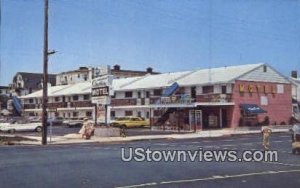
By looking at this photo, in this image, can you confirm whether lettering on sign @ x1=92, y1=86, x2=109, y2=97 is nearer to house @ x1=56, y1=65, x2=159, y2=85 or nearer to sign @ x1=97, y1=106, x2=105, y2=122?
sign @ x1=97, y1=106, x2=105, y2=122

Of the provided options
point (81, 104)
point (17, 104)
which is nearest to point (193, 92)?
point (81, 104)

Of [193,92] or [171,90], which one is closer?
[171,90]

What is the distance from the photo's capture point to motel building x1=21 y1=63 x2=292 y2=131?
56625 mm

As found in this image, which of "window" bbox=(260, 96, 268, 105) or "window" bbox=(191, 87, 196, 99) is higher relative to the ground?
"window" bbox=(191, 87, 196, 99)

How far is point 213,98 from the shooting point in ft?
189

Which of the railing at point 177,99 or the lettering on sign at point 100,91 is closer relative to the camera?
the lettering on sign at point 100,91

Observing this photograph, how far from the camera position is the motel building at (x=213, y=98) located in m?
56.6

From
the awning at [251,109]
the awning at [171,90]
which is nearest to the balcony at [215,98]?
the awning at [251,109]

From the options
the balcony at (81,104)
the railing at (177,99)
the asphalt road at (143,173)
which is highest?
the balcony at (81,104)

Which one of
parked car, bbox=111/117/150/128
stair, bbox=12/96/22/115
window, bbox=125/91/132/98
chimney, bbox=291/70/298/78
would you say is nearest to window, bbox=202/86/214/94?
parked car, bbox=111/117/150/128

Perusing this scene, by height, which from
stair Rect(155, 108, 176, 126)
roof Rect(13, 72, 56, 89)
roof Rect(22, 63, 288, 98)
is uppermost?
roof Rect(13, 72, 56, 89)

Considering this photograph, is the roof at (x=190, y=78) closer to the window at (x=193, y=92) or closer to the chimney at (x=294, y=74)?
the window at (x=193, y=92)

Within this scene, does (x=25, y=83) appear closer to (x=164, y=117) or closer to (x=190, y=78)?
(x=190, y=78)

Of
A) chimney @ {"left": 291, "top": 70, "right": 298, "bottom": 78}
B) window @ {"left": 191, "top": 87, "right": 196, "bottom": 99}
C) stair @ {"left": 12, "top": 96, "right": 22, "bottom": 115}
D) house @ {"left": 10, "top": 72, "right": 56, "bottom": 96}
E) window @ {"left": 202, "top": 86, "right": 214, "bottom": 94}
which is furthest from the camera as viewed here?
house @ {"left": 10, "top": 72, "right": 56, "bottom": 96}
